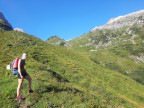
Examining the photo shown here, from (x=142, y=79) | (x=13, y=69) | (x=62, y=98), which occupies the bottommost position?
(x=142, y=79)

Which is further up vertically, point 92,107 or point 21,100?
point 21,100

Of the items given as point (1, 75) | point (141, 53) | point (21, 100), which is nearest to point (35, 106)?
point (21, 100)

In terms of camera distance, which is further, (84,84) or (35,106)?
(84,84)

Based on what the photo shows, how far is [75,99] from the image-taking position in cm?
1188

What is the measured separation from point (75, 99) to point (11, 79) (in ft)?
28.6

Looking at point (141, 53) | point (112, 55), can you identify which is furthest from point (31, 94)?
point (141, 53)

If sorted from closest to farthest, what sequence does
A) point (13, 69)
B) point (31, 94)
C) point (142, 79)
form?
point (13, 69)
point (31, 94)
point (142, 79)

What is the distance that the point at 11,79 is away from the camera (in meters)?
13.9

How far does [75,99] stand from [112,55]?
557ft

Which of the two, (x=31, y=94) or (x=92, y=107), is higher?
(x=31, y=94)

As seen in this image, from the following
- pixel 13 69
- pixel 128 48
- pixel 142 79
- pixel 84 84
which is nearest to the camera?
pixel 13 69

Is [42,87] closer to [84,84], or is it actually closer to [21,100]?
[21,100]

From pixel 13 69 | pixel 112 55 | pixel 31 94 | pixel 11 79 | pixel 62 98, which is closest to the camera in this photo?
pixel 13 69

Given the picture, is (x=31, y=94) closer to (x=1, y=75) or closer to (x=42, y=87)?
(x=42, y=87)
